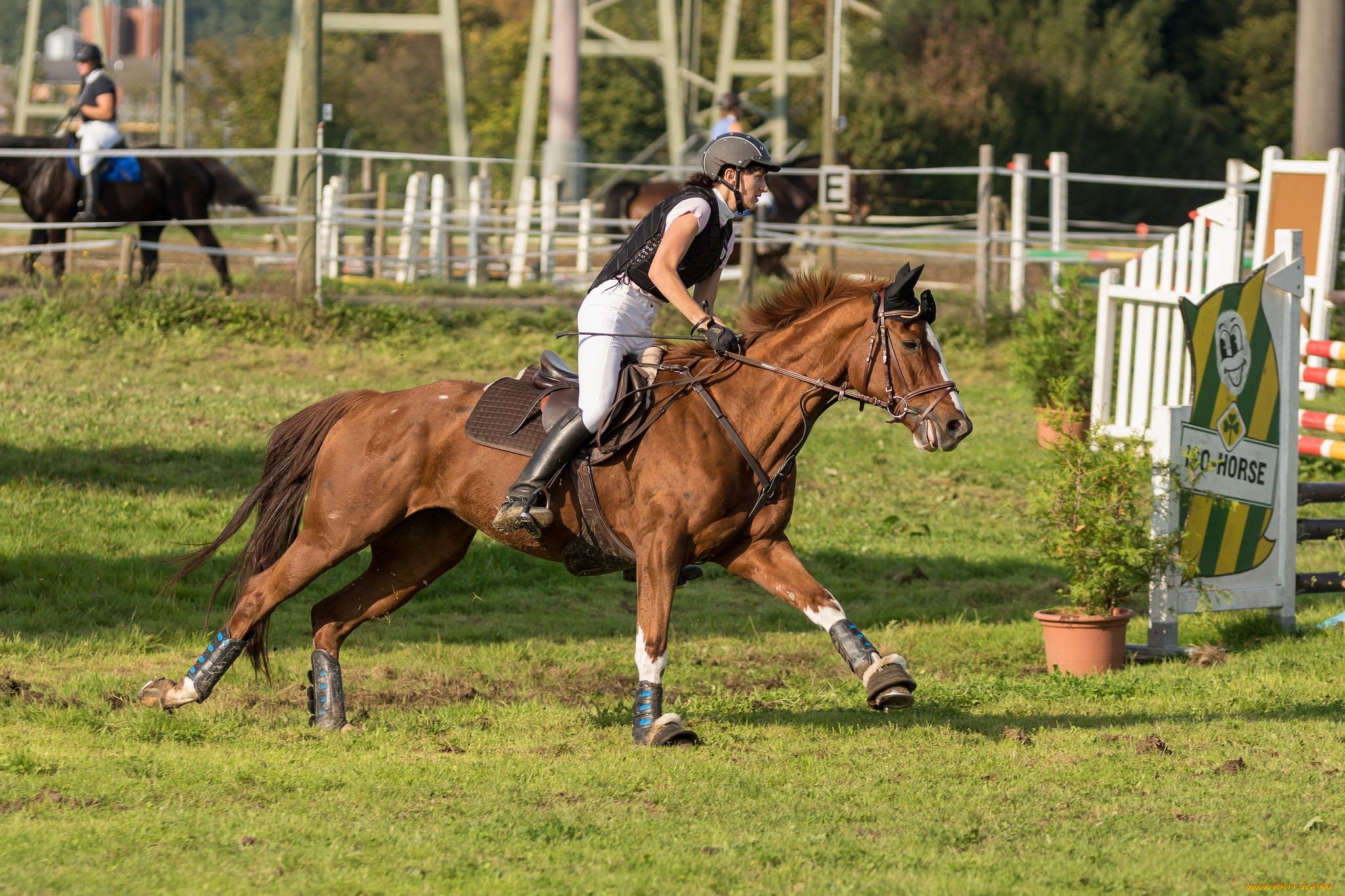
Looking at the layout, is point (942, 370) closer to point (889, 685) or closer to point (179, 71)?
point (889, 685)

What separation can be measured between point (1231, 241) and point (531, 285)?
1153 cm

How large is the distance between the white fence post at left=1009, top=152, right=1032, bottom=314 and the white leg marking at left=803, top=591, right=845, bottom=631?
11627 millimetres

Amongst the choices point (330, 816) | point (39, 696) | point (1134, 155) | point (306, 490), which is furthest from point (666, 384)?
point (1134, 155)

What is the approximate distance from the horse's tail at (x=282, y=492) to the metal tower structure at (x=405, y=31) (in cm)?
2094

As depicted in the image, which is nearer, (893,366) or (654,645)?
(893,366)

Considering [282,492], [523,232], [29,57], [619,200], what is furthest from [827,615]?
[29,57]

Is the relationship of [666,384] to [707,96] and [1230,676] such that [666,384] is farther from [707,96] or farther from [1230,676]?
[707,96]

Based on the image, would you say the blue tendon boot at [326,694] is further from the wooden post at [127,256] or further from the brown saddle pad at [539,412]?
the wooden post at [127,256]

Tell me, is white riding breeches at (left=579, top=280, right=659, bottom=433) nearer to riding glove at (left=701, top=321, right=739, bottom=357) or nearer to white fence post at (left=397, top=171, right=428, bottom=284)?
riding glove at (left=701, top=321, right=739, bottom=357)

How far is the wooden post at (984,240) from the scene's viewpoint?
16.9 meters

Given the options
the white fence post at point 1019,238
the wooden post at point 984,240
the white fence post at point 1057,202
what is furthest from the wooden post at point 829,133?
the white fence post at point 1057,202

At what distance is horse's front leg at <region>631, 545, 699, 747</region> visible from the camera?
5.83m

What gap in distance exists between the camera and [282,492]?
663 cm

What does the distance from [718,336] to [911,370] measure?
0.75 meters
